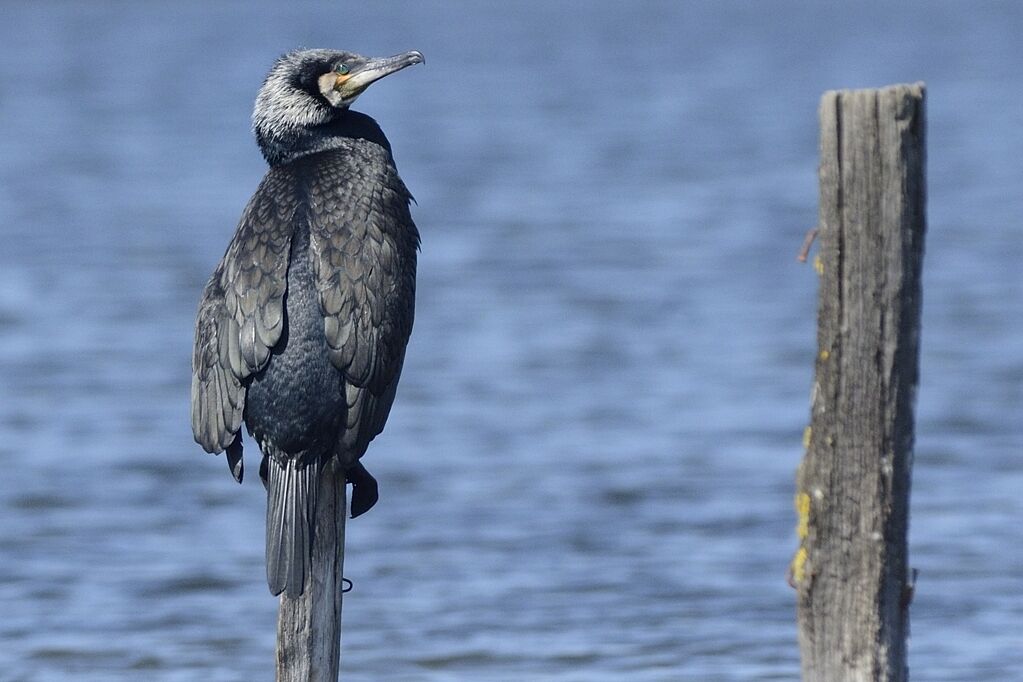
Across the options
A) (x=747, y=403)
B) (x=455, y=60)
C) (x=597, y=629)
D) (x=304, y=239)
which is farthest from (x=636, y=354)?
(x=455, y=60)

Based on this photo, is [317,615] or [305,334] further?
[305,334]

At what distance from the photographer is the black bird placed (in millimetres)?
4852

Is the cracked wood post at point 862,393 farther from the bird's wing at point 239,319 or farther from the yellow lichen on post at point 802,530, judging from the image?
the bird's wing at point 239,319

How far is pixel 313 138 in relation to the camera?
5.43 metres

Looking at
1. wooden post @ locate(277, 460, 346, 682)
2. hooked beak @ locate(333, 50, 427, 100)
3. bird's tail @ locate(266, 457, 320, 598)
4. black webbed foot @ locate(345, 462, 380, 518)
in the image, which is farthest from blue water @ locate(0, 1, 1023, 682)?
hooked beak @ locate(333, 50, 427, 100)

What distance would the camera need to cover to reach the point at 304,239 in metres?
5.07

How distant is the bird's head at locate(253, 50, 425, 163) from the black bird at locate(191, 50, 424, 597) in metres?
0.20

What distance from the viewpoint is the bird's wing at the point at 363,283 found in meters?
4.93

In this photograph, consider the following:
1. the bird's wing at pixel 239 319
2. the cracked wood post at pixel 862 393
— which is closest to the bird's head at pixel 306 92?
the bird's wing at pixel 239 319

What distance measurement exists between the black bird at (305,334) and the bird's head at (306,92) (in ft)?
0.65

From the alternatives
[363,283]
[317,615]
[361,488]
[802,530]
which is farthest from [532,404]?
[802,530]

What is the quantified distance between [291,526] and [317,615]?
25cm

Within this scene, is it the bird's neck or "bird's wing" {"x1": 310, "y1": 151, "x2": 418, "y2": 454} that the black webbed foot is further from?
the bird's neck

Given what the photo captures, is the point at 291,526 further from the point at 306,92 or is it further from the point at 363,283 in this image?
the point at 306,92
